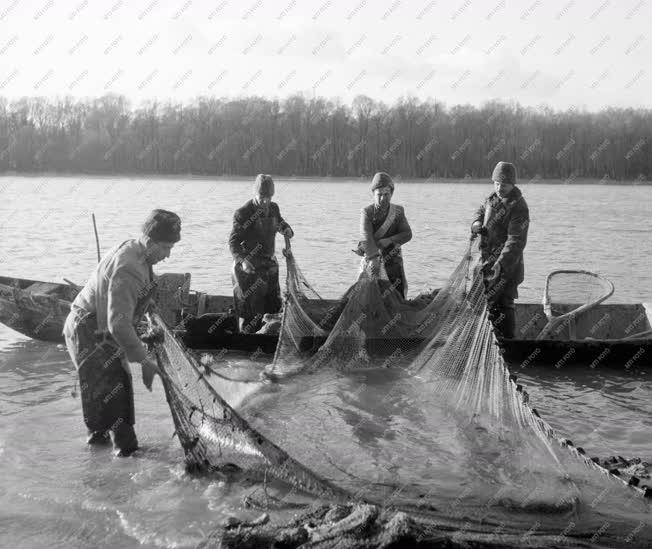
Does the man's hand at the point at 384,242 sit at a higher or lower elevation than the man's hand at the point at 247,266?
higher

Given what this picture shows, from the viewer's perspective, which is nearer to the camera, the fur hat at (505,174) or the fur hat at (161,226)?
the fur hat at (161,226)

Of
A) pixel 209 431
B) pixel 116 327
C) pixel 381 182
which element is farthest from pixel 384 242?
pixel 116 327

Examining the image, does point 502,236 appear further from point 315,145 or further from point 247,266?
point 315,145

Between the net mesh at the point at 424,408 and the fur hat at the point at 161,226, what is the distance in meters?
0.76

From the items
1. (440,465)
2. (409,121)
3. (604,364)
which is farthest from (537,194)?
(440,465)

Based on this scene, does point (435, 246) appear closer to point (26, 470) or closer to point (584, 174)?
point (26, 470)

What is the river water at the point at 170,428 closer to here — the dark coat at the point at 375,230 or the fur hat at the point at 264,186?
the dark coat at the point at 375,230

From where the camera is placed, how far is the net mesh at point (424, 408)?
426cm

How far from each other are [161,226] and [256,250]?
380cm

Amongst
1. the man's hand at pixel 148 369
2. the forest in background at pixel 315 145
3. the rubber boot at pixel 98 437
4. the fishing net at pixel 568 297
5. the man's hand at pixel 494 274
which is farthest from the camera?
the forest in background at pixel 315 145

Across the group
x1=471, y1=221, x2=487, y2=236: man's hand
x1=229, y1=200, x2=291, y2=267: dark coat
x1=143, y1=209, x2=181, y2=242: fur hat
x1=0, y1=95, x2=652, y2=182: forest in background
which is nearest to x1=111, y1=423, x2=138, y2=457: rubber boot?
x1=143, y1=209, x2=181, y2=242: fur hat

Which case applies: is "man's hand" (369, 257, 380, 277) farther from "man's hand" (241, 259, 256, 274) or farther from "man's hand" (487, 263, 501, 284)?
"man's hand" (241, 259, 256, 274)

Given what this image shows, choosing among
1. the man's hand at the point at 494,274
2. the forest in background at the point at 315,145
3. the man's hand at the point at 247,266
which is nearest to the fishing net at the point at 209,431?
the man's hand at the point at 247,266

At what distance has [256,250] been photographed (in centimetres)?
818
